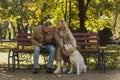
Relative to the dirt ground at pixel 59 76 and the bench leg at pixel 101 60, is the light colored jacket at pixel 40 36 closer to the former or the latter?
the dirt ground at pixel 59 76

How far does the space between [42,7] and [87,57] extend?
11723mm

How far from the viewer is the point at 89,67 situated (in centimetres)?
1300

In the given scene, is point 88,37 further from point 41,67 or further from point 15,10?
point 15,10

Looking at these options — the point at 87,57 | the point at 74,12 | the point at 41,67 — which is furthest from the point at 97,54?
the point at 74,12

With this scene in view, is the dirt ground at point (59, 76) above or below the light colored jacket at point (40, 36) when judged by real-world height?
below

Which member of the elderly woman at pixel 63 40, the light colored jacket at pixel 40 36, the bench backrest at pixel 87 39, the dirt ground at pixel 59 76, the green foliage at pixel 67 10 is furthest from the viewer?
the green foliage at pixel 67 10

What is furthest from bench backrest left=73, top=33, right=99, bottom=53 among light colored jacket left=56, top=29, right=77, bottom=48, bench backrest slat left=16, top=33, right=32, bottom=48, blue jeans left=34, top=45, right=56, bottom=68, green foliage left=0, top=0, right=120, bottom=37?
green foliage left=0, top=0, right=120, bottom=37

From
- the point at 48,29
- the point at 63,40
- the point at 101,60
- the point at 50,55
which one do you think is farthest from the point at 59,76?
the point at 101,60

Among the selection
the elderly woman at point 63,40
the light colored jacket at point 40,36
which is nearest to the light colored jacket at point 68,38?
the elderly woman at point 63,40

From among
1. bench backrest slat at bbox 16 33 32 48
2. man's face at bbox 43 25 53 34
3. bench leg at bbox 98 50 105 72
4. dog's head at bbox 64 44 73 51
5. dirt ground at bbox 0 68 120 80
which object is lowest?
dirt ground at bbox 0 68 120 80

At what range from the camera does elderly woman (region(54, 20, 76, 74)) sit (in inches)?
470

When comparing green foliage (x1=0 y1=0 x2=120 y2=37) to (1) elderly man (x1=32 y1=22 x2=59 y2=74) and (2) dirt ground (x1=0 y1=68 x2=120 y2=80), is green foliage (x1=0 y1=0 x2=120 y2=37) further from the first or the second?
(2) dirt ground (x1=0 y1=68 x2=120 y2=80)

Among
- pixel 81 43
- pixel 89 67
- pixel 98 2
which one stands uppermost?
pixel 98 2

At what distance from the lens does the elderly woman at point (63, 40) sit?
1193cm
